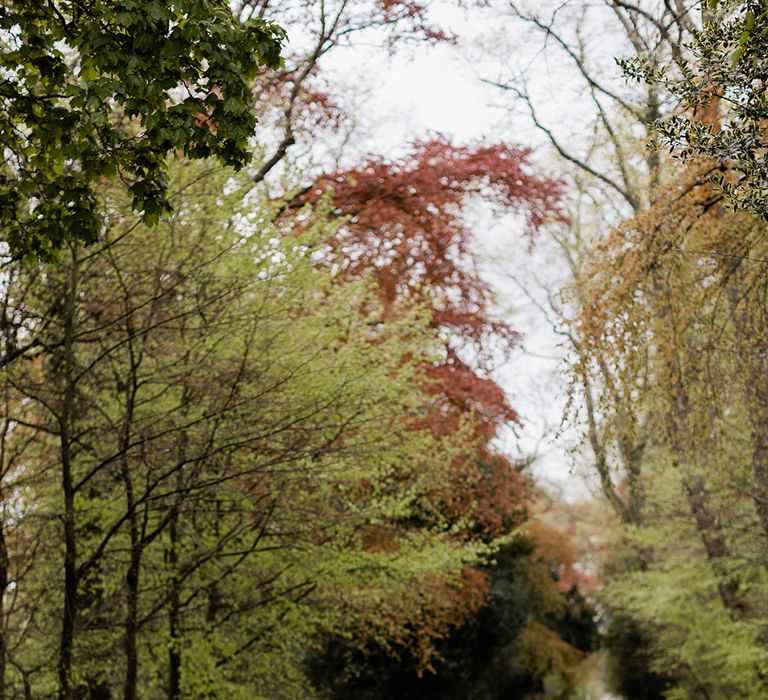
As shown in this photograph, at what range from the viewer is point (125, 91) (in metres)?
3.31

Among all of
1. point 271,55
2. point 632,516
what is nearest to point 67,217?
point 271,55

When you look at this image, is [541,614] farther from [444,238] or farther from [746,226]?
[746,226]

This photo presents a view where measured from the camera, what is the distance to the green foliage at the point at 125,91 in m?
3.36

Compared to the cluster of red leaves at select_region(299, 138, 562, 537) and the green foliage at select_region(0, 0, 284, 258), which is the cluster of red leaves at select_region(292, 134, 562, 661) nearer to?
the cluster of red leaves at select_region(299, 138, 562, 537)

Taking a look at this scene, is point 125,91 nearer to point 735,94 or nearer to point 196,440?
point 735,94

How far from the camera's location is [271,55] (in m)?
3.72

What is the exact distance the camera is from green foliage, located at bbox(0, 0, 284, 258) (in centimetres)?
336

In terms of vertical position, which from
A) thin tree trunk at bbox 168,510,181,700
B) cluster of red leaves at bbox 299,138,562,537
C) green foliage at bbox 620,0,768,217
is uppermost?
cluster of red leaves at bbox 299,138,562,537

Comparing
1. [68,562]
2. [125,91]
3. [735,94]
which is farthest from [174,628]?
[735,94]

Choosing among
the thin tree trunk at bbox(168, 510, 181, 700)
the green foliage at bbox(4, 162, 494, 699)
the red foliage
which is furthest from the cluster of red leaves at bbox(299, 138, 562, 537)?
the thin tree trunk at bbox(168, 510, 181, 700)

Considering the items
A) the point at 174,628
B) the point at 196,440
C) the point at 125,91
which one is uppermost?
the point at 125,91

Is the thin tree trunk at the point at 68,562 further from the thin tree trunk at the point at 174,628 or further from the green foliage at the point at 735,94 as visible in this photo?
the green foliage at the point at 735,94

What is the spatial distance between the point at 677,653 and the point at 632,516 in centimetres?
542

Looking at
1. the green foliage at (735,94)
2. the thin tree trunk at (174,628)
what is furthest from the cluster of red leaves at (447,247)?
the green foliage at (735,94)
